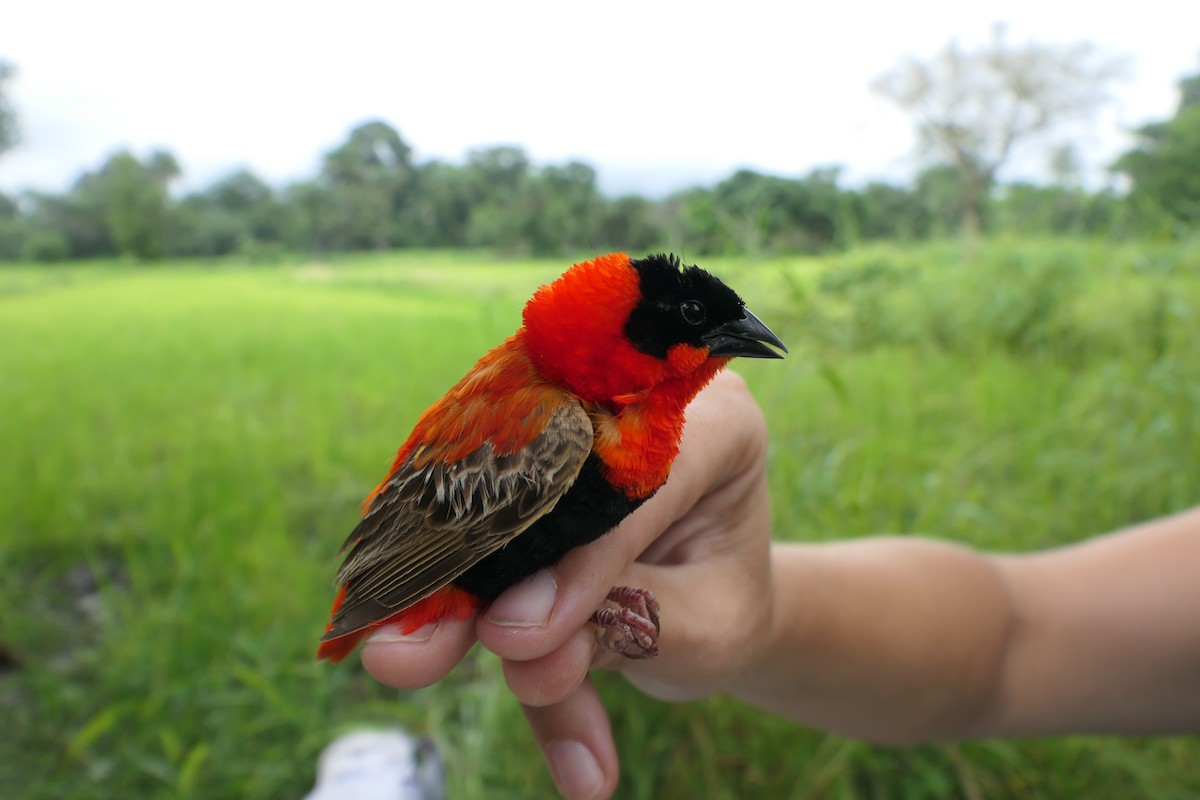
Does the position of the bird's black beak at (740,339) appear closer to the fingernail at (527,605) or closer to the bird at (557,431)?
the bird at (557,431)

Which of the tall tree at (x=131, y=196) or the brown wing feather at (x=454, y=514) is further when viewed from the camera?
the tall tree at (x=131, y=196)

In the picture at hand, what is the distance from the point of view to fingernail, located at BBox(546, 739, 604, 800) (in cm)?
104

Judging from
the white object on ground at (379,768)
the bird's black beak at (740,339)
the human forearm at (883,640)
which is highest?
the bird's black beak at (740,339)

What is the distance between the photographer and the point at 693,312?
779mm

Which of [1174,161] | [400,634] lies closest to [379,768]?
[400,634]

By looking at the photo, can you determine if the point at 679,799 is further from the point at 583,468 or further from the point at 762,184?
the point at 762,184

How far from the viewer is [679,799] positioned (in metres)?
1.79

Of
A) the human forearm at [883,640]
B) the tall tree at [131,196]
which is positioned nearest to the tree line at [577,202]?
the tall tree at [131,196]

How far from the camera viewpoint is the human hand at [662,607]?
0.89m

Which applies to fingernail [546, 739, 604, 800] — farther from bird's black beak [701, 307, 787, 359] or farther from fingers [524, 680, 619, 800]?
bird's black beak [701, 307, 787, 359]

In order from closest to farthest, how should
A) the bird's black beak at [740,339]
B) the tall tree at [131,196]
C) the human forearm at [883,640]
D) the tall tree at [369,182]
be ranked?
the bird's black beak at [740,339]
the human forearm at [883,640]
the tall tree at [369,182]
the tall tree at [131,196]

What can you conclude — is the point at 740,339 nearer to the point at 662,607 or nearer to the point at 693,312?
the point at 693,312

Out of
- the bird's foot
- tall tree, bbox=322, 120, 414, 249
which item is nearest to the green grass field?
tall tree, bbox=322, 120, 414, 249

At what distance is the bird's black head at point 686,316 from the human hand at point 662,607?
288 mm
